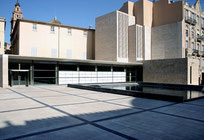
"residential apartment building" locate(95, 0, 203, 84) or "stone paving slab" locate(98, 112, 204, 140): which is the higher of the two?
"residential apartment building" locate(95, 0, 203, 84)

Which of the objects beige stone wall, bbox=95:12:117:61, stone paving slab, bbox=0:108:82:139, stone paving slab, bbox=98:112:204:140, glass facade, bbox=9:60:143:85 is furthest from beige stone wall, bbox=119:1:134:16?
stone paving slab, bbox=0:108:82:139

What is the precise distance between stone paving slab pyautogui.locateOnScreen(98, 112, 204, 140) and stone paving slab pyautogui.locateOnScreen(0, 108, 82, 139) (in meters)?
1.38

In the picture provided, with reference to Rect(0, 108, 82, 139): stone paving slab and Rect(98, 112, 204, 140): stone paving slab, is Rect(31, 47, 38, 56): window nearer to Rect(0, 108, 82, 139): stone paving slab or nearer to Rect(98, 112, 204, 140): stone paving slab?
Rect(0, 108, 82, 139): stone paving slab

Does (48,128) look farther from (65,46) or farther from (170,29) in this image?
(170,29)

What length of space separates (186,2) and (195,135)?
122 feet

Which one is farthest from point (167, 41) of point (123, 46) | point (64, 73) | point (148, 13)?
point (64, 73)

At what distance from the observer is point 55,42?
33219 mm

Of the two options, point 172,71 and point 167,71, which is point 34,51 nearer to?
point 167,71

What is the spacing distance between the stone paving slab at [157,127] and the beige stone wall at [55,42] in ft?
90.5

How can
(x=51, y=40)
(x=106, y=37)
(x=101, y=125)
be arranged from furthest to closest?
(x=106, y=37) < (x=51, y=40) < (x=101, y=125)

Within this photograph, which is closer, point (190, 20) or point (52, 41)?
point (52, 41)

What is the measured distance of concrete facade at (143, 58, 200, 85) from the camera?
2626 cm

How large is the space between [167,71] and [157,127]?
24186 millimetres

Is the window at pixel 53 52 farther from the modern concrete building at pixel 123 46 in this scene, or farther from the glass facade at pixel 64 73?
the glass facade at pixel 64 73
